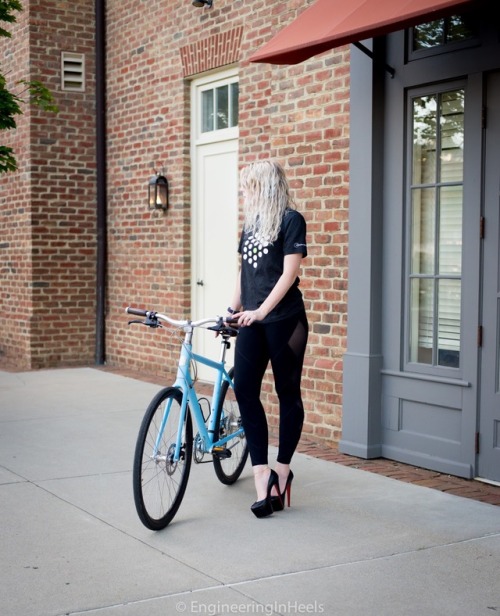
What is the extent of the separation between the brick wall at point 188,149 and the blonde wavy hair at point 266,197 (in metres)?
1.77

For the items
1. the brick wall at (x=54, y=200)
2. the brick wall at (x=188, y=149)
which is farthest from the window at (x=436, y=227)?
the brick wall at (x=54, y=200)

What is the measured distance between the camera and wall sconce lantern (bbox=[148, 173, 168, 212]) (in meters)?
9.99

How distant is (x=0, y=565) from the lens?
168 inches

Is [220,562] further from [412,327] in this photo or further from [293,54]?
[293,54]

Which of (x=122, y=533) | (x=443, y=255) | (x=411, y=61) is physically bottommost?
(x=122, y=533)

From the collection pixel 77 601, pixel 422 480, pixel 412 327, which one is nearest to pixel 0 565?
pixel 77 601

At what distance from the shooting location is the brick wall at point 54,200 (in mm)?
11016

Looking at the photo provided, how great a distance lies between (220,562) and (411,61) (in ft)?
11.9

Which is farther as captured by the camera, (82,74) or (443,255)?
(82,74)

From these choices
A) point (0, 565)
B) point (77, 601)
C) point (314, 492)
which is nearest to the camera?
point (77, 601)

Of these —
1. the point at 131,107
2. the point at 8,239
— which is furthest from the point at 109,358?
the point at 131,107

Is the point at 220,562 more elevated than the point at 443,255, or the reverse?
the point at 443,255

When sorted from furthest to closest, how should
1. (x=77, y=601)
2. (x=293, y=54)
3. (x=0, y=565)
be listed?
(x=293, y=54) < (x=0, y=565) < (x=77, y=601)

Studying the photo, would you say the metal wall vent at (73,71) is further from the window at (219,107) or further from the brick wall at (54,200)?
the window at (219,107)
